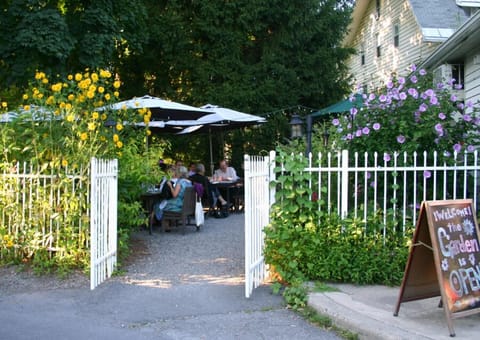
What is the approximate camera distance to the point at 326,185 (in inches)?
241

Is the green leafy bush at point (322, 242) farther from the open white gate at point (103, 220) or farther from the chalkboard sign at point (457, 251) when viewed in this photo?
the open white gate at point (103, 220)

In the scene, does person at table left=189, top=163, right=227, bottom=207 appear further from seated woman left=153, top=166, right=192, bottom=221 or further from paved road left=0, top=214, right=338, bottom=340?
paved road left=0, top=214, right=338, bottom=340

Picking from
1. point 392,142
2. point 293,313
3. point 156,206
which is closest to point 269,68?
point 156,206

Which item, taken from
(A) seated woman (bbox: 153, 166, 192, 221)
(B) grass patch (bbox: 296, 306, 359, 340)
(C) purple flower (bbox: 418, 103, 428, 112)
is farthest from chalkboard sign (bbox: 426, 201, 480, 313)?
(A) seated woman (bbox: 153, 166, 192, 221)

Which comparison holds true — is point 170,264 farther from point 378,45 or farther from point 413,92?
point 378,45

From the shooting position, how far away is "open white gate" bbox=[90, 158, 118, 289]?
5.87m

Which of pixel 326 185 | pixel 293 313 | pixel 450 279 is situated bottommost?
pixel 293 313

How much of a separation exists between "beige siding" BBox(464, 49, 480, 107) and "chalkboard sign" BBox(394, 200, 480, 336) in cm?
572

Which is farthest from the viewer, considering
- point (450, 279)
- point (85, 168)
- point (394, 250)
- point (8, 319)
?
point (85, 168)

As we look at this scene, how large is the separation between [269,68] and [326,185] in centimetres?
1349

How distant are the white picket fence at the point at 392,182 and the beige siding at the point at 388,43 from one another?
41.6 feet

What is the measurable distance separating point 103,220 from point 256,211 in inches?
73.9

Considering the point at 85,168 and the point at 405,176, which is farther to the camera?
the point at 85,168

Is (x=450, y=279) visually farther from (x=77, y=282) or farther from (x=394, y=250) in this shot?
(x=77, y=282)
